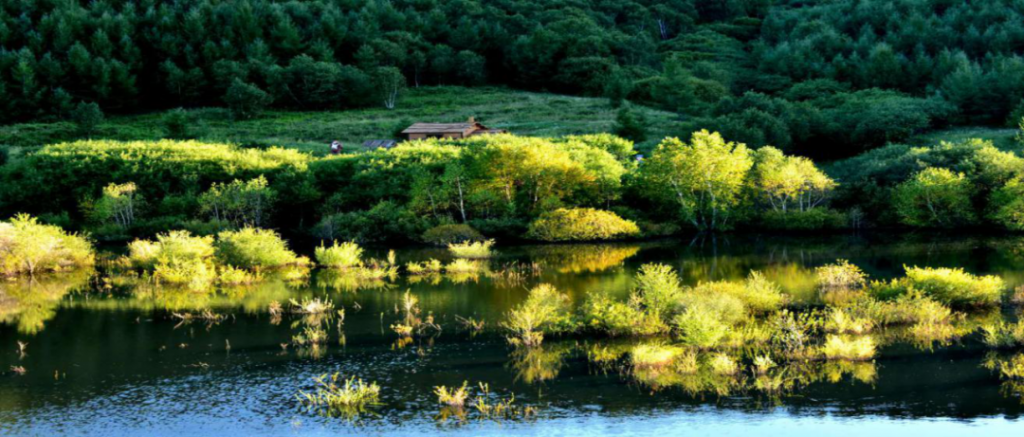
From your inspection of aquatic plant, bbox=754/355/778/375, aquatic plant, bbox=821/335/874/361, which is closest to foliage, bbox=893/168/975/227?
aquatic plant, bbox=821/335/874/361

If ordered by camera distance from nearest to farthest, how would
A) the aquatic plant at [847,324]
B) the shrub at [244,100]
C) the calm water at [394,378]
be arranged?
1. the calm water at [394,378]
2. the aquatic plant at [847,324]
3. the shrub at [244,100]

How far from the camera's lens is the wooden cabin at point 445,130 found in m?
85.2

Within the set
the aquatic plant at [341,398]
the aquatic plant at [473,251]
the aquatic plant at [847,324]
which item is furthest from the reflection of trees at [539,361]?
the aquatic plant at [473,251]

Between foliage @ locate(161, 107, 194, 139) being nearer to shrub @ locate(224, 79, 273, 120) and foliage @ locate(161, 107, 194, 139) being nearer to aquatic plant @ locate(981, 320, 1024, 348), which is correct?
shrub @ locate(224, 79, 273, 120)

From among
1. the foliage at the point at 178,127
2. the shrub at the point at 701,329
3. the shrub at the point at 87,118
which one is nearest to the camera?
the shrub at the point at 701,329

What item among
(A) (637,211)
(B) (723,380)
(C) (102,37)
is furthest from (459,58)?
(B) (723,380)

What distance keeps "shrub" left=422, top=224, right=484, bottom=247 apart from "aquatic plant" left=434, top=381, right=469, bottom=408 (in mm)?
33908

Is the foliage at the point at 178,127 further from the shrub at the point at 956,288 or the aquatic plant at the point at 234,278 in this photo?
the shrub at the point at 956,288

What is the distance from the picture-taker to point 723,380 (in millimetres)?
25906

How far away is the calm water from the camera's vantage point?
23188mm

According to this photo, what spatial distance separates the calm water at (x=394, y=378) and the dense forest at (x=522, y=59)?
50679mm

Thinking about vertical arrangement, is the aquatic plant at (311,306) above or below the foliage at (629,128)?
below

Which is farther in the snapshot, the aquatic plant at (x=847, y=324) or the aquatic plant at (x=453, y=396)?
the aquatic plant at (x=847, y=324)

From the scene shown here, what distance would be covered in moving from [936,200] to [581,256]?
23.2 metres
